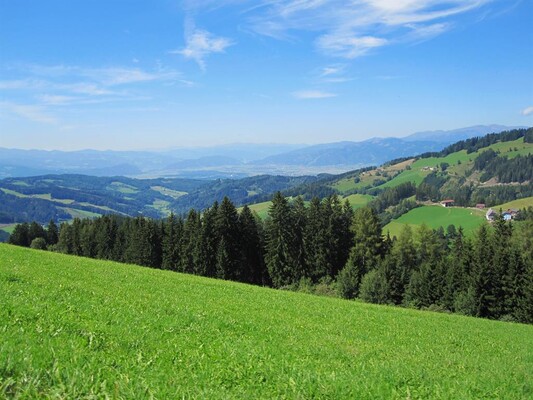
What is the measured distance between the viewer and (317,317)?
21062 millimetres

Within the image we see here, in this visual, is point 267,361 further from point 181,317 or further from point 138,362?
point 181,317

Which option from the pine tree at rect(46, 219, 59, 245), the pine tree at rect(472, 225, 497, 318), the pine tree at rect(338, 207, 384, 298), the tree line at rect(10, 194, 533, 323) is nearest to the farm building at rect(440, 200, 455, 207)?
the tree line at rect(10, 194, 533, 323)

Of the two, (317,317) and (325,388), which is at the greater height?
(325,388)

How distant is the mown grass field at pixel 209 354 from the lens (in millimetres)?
6680

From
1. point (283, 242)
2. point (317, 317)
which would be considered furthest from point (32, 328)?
point (283, 242)

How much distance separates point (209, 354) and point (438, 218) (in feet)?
546

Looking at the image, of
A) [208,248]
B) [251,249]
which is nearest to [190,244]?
[208,248]

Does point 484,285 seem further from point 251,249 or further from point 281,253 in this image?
point 251,249

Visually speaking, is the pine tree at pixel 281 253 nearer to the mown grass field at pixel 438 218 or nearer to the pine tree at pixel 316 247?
the pine tree at pixel 316 247

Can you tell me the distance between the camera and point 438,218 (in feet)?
530

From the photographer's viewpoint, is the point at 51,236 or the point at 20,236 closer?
the point at 20,236

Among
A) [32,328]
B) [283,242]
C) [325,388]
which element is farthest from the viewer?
[283,242]

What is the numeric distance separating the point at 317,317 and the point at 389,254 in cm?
5019

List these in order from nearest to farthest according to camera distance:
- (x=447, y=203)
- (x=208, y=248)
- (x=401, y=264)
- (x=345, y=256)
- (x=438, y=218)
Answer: (x=208, y=248) < (x=401, y=264) < (x=345, y=256) < (x=438, y=218) < (x=447, y=203)
